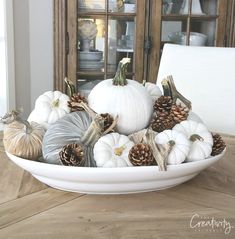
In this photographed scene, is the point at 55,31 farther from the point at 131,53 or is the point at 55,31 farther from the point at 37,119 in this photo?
the point at 37,119

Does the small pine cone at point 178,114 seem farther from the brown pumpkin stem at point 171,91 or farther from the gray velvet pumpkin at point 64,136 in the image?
the gray velvet pumpkin at point 64,136

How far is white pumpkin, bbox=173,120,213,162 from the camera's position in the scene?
745 millimetres

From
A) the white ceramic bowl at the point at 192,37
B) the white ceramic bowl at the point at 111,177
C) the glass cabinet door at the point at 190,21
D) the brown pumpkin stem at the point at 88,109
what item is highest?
the glass cabinet door at the point at 190,21

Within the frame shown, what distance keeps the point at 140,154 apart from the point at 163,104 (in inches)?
6.3

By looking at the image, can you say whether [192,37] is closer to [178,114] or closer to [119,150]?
[178,114]

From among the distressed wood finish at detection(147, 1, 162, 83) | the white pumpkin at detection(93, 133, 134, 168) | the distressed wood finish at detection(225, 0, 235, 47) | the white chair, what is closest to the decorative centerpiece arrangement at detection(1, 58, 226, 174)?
the white pumpkin at detection(93, 133, 134, 168)

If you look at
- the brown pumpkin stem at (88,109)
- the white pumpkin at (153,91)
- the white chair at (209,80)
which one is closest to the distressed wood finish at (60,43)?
the white chair at (209,80)

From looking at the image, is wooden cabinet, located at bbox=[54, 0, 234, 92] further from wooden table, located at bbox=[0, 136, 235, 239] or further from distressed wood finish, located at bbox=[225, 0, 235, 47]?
wooden table, located at bbox=[0, 136, 235, 239]

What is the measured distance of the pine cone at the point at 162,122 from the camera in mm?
782

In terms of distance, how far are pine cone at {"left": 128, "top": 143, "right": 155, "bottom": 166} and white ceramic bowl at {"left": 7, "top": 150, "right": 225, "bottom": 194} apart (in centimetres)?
1

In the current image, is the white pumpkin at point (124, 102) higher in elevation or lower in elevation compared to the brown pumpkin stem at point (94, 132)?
higher

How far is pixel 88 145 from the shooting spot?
718 millimetres

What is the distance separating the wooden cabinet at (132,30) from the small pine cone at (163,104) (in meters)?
1.44

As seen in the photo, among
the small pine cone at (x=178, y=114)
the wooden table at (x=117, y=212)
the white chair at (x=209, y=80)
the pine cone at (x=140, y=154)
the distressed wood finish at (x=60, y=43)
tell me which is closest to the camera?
the wooden table at (x=117, y=212)
